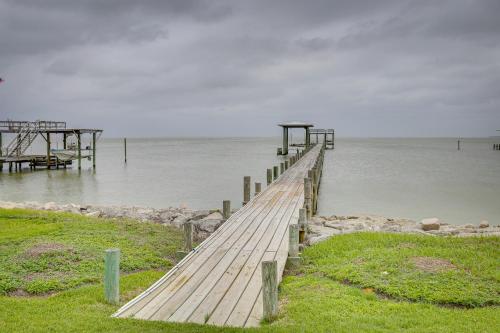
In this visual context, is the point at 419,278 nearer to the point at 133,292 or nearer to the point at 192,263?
the point at 192,263

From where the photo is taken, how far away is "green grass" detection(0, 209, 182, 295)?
953cm

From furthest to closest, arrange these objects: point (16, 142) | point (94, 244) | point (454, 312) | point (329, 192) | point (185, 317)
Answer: point (16, 142) < point (329, 192) < point (94, 244) < point (454, 312) < point (185, 317)

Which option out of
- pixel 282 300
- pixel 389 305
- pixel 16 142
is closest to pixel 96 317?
pixel 282 300

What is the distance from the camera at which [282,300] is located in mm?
7902

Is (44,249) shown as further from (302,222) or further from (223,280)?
(302,222)

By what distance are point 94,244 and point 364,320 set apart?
8.35 metres

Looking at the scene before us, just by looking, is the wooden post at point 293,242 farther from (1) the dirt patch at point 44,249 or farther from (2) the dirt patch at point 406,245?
(1) the dirt patch at point 44,249

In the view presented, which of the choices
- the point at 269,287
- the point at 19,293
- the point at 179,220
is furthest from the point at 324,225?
the point at 19,293

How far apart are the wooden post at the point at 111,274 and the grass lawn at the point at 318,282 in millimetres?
175

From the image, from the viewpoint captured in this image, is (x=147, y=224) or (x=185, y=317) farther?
(x=147, y=224)

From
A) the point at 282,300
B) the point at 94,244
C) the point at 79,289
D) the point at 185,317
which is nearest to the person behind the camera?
the point at 185,317

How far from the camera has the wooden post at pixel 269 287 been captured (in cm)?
656

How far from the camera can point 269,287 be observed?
6.57 m

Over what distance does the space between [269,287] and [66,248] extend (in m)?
7.14
